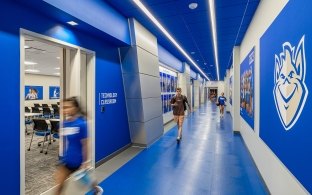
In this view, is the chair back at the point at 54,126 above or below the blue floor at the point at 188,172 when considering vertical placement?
above

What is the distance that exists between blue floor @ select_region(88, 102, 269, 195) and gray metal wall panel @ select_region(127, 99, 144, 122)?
2.95 ft

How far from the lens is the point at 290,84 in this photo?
6.82 ft

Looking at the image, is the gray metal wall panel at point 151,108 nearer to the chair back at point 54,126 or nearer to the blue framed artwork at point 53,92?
the chair back at point 54,126

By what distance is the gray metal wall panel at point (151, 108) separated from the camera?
551 centimetres

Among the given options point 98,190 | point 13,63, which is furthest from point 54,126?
point 98,190

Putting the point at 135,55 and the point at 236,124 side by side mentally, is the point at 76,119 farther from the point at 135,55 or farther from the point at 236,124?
the point at 236,124

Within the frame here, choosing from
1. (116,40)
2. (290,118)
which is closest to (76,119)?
(290,118)

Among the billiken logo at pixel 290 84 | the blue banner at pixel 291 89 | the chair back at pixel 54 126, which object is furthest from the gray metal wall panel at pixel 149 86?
the billiken logo at pixel 290 84

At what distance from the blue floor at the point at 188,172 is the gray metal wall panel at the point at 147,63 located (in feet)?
7.14

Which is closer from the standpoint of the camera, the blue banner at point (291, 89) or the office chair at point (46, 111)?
the blue banner at point (291, 89)

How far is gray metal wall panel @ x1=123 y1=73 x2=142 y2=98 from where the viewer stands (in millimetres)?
5234

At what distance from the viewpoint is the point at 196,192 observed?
3.12 m

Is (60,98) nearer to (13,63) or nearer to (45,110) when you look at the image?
(13,63)

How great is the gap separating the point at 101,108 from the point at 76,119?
2.04 m
